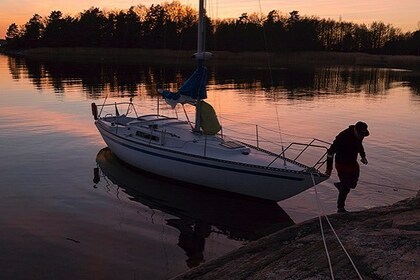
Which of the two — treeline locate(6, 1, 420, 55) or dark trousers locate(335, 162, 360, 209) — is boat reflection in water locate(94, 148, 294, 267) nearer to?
dark trousers locate(335, 162, 360, 209)

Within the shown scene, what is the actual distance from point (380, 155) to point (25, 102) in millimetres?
26100

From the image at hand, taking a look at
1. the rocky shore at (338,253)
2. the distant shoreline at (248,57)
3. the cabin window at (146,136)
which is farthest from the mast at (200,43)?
the distant shoreline at (248,57)

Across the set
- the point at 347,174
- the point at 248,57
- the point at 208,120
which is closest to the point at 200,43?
the point at 208,120

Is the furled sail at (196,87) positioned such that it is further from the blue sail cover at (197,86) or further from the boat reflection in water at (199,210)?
the boat reflection in water at (199,210)

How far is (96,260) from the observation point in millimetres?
8883

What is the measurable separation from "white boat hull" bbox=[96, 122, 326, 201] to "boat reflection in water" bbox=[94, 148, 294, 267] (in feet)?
0.99

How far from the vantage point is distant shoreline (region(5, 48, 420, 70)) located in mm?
95312

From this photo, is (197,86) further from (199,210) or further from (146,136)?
(199,210)

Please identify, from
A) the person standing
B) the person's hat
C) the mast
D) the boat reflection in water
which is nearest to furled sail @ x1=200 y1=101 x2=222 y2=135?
the mast

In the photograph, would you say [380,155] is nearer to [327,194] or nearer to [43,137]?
[327,194]

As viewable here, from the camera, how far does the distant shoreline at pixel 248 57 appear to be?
313ft

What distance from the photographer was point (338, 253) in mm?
6133

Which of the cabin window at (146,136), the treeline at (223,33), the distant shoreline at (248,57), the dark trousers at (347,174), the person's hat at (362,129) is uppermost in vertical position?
the treeline at (223,33)

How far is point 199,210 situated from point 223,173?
53.2 inches
